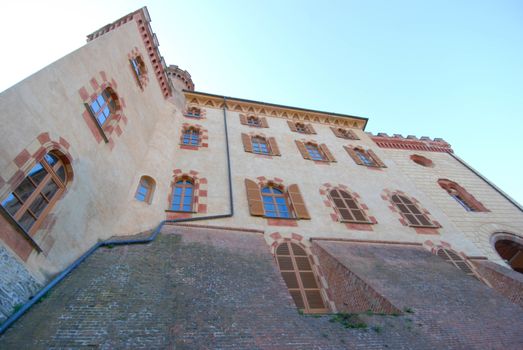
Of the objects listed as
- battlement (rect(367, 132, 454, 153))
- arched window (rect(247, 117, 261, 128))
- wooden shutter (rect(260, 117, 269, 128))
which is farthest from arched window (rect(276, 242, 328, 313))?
battlement (rect(367, 132, 454, 153))

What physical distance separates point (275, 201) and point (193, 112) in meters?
7.93

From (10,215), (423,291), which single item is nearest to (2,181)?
(10,215)

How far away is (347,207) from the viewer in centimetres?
1081

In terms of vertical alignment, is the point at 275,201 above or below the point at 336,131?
below

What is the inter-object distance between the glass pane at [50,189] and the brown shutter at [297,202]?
6.97 m

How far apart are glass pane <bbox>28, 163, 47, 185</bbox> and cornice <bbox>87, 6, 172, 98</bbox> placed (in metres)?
6.91

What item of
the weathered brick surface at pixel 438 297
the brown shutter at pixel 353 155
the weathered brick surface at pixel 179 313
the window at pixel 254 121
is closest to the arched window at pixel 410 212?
the weathered brick surface at pixel 438 297

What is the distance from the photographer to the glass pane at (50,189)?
5.54 m

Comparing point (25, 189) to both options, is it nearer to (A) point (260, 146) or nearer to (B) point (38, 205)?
(B) point (38, 205)

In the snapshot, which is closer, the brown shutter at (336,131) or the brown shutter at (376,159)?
the brown shutter at (376,159)

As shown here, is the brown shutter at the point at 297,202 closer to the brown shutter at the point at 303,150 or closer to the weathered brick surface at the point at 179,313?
the brown shutter at the point at 303,150

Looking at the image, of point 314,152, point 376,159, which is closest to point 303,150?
point 314,152

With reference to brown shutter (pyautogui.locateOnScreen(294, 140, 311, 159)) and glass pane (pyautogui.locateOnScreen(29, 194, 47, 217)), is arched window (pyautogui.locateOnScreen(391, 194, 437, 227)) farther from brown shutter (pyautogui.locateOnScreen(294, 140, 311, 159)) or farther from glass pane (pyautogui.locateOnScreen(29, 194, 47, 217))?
glass pane (pyautogui.locateOnScreen(29, 194, 47, 217))

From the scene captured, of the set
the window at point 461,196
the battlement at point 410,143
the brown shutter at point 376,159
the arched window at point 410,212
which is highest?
the battlement at point 410,143
